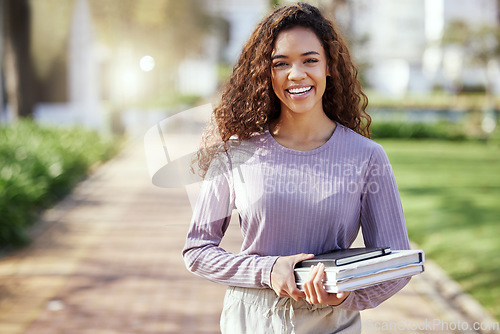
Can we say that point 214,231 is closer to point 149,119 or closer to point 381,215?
point 381,215

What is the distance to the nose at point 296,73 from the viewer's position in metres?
1.86

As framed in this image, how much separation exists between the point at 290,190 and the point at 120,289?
438 cm

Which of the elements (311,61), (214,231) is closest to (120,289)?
(214,231)

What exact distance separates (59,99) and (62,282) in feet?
57.0

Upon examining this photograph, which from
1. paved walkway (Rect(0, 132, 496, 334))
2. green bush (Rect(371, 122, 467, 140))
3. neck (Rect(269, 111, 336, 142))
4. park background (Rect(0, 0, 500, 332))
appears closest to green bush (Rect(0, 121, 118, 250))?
park background (Rect(0, 0, 500, 332))

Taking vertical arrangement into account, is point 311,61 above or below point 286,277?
above

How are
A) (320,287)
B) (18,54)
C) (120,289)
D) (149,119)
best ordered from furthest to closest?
(149,119)
(18,54)
(120,289)
(320,287)

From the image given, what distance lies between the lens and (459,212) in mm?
9219

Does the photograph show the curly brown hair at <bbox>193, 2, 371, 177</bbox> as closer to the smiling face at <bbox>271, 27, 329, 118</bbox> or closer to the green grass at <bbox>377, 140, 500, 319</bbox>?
the smiling face at <bbox>271, 27, 329, 118</bbox>

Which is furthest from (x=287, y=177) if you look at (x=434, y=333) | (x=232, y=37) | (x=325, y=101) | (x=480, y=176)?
(x=232, y=37)

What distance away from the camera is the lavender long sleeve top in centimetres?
183

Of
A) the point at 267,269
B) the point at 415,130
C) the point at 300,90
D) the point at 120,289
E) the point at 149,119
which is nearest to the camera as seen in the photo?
the point at 267,269

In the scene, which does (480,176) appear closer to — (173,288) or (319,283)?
(173,288)

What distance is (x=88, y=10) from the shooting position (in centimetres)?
2264
